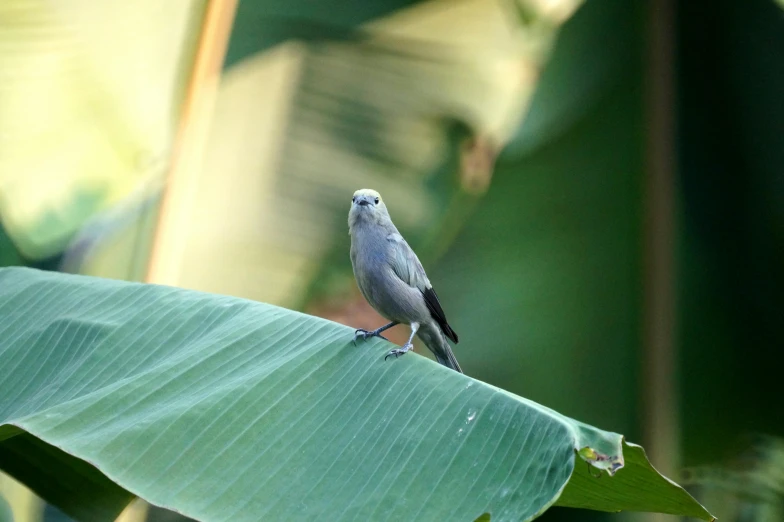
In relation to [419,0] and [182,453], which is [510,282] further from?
[182,453]

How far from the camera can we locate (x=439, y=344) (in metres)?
4.12

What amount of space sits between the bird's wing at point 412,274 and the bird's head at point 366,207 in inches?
4.7

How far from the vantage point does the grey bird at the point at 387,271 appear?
→ 3822mm

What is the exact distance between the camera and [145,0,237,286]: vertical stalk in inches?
173

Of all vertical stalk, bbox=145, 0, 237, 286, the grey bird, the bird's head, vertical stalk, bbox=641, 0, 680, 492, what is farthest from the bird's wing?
vertical stalk, bbox=145, 0, 237, 286

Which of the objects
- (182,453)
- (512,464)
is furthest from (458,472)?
(182,453)

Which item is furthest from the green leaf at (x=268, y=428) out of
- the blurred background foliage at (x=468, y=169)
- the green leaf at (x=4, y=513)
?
the blurred background foliage at (x=468, y=169)

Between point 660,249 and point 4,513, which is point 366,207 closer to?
point 660,249

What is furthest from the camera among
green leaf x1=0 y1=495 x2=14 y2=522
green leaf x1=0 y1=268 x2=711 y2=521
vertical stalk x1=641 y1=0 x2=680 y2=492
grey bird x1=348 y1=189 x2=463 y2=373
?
vertical stalk x1=641 y1=0 x2=680 y2=492

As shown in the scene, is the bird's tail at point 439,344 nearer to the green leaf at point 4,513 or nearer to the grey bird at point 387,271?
the grey bird at point 387,271

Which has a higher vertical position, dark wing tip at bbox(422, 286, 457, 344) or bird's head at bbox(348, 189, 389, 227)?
bird's head at bbox(348, 189, 389, 227)

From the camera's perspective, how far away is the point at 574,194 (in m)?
4.54

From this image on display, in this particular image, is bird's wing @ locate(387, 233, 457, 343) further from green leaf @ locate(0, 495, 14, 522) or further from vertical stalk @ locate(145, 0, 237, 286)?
green leaf @ locate(0, 495, 14, 522)

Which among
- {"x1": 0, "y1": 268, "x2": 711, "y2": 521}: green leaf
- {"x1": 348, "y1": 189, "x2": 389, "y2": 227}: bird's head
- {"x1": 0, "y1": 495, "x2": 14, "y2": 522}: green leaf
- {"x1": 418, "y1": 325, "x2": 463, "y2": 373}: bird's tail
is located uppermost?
{"x1": 348, "y1": 189, "x2": 389, "y2": 227}: bird's head
